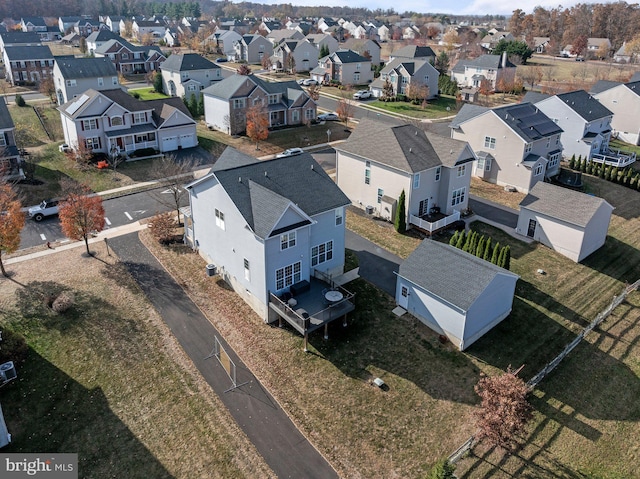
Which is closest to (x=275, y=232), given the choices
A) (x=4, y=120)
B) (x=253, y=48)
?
(x=4, y=120)

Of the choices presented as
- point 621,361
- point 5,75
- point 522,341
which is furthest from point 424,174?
point 5,75

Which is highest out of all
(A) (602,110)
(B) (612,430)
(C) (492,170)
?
(A) (602,110)

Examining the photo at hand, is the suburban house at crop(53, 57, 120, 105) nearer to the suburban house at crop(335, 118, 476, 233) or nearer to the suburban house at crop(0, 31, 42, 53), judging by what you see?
the suburban house at crop(0, 31, 42, 53)

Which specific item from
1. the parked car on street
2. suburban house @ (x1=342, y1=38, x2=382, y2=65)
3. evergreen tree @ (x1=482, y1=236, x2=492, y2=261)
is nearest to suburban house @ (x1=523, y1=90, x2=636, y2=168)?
evergreen tree @ (x1=482, y1=236, x2=492, y2=261)

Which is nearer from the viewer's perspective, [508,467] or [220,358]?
[508,467]

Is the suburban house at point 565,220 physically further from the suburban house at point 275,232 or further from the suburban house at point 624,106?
the suburban house at point 624,106

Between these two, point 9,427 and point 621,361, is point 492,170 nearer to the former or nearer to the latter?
point 621,361
